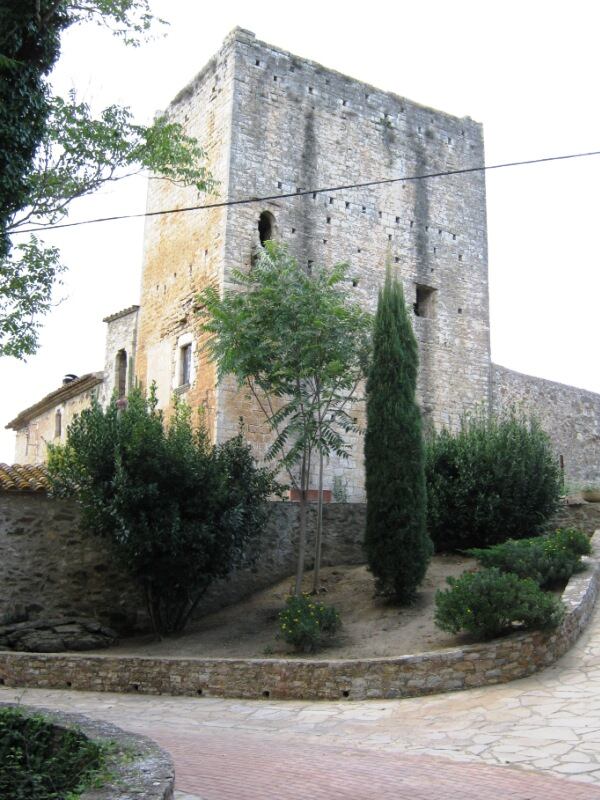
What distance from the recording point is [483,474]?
14.3 m

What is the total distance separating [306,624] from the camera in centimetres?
1081

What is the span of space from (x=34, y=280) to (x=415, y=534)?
22.2 ft

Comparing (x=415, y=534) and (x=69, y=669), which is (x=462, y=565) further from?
(x=69, y=669)

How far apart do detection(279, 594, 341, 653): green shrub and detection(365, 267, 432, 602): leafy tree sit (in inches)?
48.4

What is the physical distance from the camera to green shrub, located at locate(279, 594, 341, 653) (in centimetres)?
1081

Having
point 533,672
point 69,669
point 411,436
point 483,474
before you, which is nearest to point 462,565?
point 483,474

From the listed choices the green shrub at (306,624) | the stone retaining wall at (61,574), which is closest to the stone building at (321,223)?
the stone retaining wall at (61,574)

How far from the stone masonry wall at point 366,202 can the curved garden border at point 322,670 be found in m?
6.73

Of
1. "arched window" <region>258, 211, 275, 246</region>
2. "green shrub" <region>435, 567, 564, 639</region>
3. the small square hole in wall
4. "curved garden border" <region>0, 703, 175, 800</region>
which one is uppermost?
"arched window" <region>258, 211, 275, 246</region>

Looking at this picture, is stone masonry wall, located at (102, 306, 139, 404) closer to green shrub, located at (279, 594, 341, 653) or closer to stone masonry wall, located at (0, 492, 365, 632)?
stone masonry wall, located at (0, 492, 365, 632)

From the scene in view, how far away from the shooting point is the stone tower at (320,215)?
18.2 m

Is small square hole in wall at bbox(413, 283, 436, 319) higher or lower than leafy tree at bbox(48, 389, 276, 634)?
higher

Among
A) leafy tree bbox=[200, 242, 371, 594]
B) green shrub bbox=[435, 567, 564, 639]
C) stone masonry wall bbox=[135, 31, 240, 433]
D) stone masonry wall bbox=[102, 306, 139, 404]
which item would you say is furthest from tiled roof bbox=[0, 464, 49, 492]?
stone masonry wall bbox=[102, 306, 139, 404]

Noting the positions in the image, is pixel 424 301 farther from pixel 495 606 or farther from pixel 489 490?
pixel 495 606
